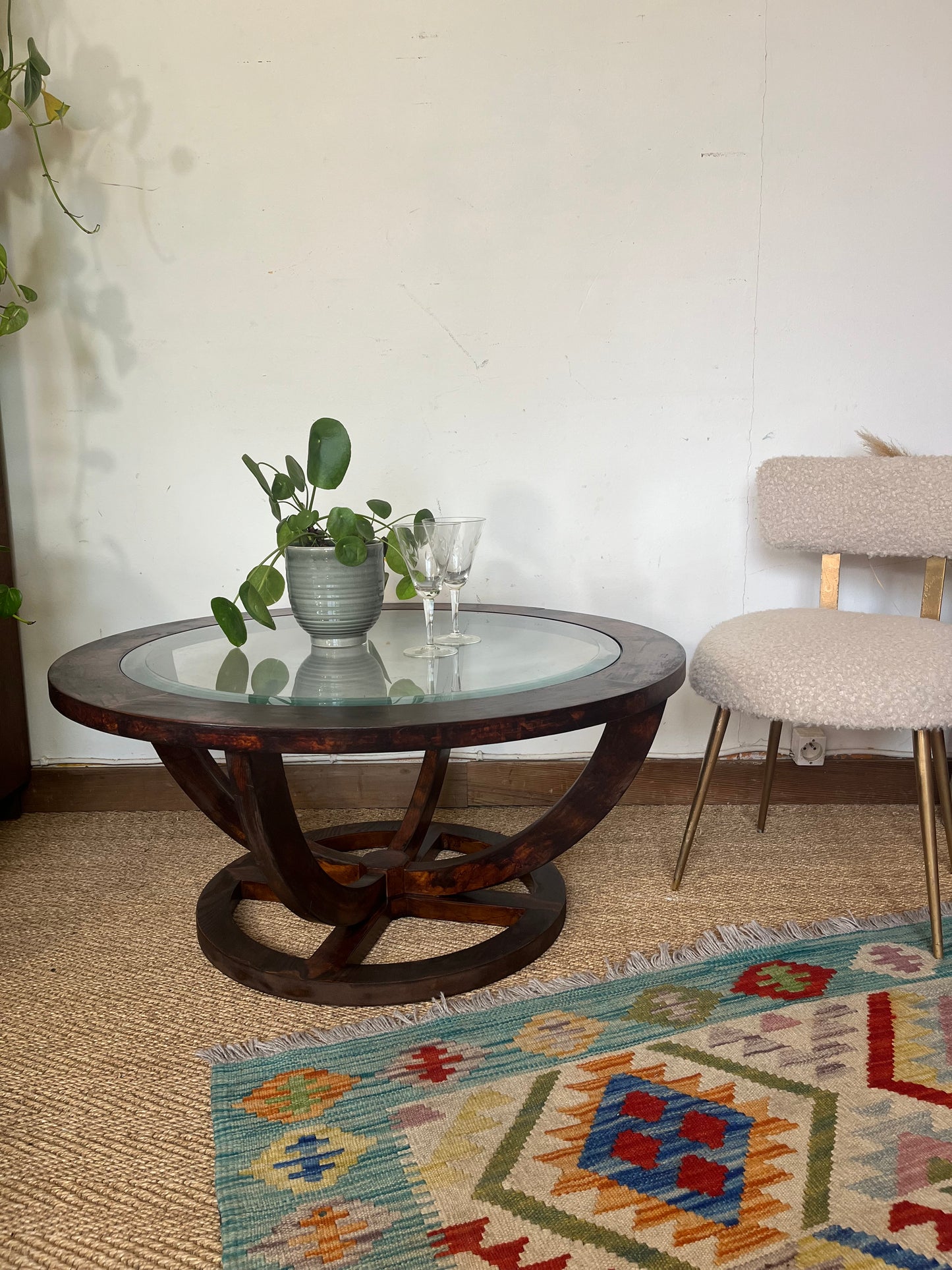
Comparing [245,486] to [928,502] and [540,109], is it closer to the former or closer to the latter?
[540,109]

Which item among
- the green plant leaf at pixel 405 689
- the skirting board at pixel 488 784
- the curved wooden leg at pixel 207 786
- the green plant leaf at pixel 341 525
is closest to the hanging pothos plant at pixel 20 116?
the skirting board at pixel 488 784

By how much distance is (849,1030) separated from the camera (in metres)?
1.21

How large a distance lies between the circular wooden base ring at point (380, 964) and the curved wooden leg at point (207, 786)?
0.14 m

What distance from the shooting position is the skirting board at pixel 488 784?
6.83ft

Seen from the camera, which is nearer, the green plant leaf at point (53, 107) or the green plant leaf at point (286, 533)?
the green plant leaf at point (286, 533)

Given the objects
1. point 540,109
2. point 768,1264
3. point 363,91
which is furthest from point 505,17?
point 768,1264

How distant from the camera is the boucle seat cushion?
1.34 metres

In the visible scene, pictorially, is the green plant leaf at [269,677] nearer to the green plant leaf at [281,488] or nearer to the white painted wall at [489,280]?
the green plant leaf at [281,488]

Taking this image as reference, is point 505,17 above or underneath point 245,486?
above

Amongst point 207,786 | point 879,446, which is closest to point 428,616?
point 207,786

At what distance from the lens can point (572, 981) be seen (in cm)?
133

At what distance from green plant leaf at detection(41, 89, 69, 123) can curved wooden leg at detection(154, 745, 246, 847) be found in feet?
4.01

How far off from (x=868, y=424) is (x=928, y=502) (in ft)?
1.13

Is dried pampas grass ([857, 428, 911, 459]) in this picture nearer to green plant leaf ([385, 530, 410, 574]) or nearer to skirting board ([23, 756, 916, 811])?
skirting board ([23, 756, 916, 811])
